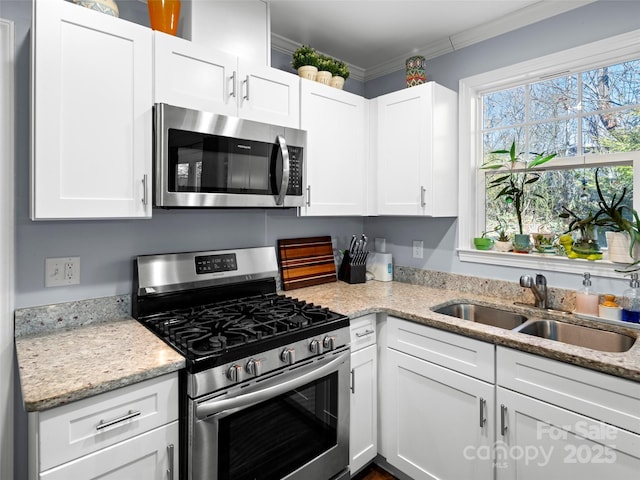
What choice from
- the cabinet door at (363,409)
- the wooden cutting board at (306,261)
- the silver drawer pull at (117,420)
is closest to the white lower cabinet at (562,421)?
the cabinet door at (363,409)

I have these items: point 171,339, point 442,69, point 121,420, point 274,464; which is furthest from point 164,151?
point 442,69

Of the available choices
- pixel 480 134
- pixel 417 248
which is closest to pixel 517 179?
pixel 480 134

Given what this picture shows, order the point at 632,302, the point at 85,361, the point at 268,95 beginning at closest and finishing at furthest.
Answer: the point at 85,361, the point at 632,302, the point at 268,95

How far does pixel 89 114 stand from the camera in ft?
4.74

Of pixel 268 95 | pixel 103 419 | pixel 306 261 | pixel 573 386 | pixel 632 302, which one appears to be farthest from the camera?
pixel 306 261

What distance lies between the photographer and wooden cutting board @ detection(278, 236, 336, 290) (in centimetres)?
246

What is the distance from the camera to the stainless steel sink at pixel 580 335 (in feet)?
5.44

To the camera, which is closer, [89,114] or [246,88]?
[89,114]

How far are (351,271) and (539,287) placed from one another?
3.67ft

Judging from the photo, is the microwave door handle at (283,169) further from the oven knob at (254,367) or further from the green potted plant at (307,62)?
→ the oven knob at (254,367)

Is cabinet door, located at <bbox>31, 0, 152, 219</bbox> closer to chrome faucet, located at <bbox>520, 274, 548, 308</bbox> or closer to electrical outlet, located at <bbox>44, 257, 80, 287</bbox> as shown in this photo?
electrical outlet, located at <bbox>44, 257, 80, 287</bbox>

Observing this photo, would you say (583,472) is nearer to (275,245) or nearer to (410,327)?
(410,327)

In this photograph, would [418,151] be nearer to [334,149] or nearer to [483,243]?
[334,149]

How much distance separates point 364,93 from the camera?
9.91ft
